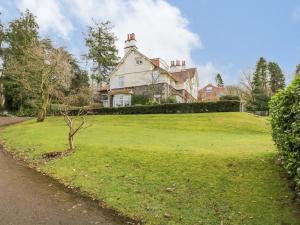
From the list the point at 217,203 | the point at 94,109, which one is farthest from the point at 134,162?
the point at 94,109

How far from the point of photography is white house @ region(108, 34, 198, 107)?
50.6 m

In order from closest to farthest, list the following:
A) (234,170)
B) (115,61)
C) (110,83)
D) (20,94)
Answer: (234,170) < (20,94) < (110,83) < (115,61)

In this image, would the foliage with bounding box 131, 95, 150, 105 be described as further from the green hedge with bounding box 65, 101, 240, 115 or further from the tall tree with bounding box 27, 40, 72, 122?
the tall tree with bounding box 27, 40, 72, 122

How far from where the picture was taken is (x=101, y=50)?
199 ft

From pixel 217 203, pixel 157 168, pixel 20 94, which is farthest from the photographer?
pixel 20 94

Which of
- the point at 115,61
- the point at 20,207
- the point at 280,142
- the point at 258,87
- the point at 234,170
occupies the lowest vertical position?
the point at 20,207

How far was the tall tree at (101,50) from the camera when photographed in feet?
197

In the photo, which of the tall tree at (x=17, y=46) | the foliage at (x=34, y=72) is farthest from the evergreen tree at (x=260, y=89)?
the tall tree at (x=17, y=46)

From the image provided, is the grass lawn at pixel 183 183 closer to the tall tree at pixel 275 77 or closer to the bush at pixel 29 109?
the bush at pixel 29 109

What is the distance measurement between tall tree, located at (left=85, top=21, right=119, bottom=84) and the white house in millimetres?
5610

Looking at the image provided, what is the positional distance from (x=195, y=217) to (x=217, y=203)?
0.81 m

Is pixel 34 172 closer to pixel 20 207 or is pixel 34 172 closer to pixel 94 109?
pixel 20 207

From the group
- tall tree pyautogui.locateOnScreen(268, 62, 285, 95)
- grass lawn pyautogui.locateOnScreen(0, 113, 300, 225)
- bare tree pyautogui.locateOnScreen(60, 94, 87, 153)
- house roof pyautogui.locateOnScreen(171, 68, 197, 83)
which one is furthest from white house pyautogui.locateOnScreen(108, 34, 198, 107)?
grass lawn pyautogui.locateOnScreen(0, 113, 300, 225)

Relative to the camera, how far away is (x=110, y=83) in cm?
5603
